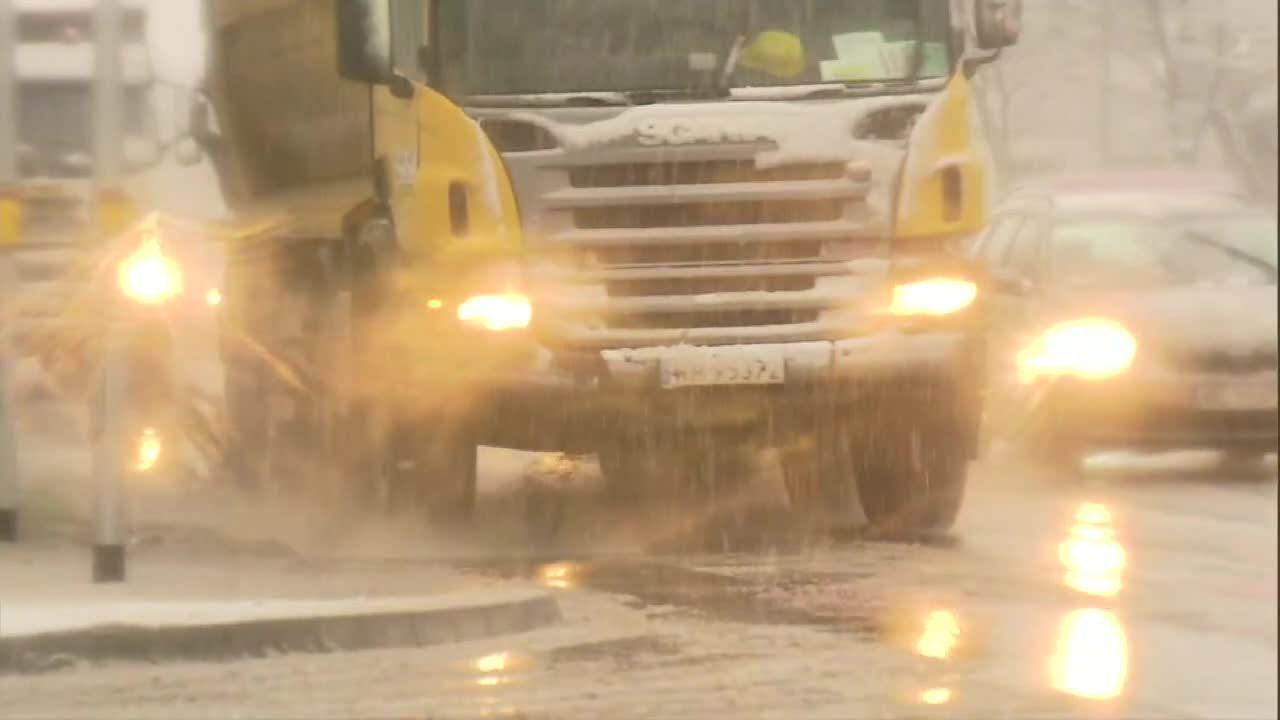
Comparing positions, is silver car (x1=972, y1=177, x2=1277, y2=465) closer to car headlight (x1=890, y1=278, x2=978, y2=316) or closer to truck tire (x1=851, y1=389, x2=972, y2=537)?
truck tire (x1=851, y1=389, x2=972, y2=537)

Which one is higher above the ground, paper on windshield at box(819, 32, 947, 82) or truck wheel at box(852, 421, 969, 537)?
paper on windshield at box(819, 32, 947, 82)

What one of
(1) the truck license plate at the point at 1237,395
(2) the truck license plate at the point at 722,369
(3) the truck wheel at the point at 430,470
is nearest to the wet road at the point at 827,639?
(3) the truck wheel at the point at 430,470

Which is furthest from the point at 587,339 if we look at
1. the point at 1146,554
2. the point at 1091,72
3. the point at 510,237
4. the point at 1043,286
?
the point at 1091,72

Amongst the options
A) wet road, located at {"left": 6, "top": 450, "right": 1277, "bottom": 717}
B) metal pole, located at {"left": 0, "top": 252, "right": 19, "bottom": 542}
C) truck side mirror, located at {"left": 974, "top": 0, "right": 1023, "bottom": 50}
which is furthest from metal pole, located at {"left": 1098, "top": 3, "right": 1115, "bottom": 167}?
metal pole, located at {"left": 0, "top": 252, "right": 19, "bottom": 542}

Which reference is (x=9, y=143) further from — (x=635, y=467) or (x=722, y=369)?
(x=635, y=467)

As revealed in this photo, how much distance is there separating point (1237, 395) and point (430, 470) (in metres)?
5.11

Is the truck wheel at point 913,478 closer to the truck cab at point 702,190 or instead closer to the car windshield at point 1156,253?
the truck cab at point 702,190

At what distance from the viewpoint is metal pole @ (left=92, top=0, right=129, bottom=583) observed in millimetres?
8875

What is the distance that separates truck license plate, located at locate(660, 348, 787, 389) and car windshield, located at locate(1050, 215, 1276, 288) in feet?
15.6

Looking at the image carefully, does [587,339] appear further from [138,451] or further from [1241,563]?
[138,451]

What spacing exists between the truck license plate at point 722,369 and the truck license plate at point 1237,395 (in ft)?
14.6

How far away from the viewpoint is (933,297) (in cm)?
1110

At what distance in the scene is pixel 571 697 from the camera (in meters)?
7.15

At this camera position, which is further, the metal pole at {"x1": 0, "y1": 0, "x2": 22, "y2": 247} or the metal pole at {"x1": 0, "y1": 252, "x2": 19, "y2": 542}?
the metal pole at {"x1": 0, "y1": 252, "x2": 19, "y2": 542}
